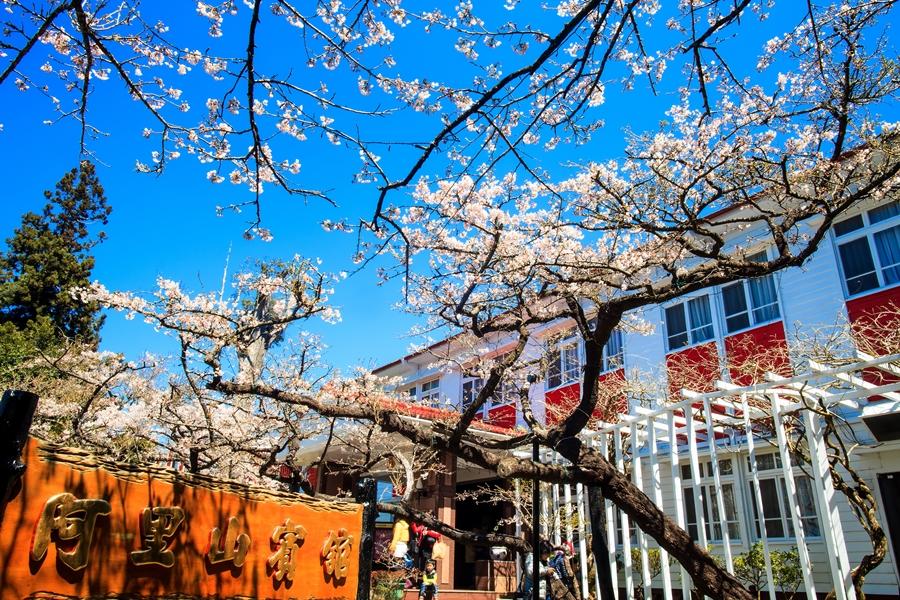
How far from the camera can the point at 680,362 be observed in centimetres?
1306

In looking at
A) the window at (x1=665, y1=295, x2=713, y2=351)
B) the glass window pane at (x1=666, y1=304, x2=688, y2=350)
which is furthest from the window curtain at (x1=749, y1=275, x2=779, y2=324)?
the glass window pane at (x1=666, y1=304, x2=688, y2=350)

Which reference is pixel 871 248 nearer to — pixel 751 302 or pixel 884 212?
pixel 884 212

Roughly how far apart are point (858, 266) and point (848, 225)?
3.11 ft

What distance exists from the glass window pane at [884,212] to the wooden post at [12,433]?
13.4 meters

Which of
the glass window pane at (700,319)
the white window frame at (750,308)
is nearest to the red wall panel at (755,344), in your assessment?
the white window frame at (750,308)

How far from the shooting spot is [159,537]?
5.57 ft

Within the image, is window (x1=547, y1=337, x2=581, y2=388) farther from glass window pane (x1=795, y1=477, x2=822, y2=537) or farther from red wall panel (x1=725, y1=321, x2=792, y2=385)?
glass window pane (x1=795, y1=477, x2=822, y2=537)

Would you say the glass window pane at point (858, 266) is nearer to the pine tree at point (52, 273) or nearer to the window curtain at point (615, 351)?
the window curtain at point (615, 351)

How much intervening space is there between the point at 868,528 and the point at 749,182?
13.1 feet

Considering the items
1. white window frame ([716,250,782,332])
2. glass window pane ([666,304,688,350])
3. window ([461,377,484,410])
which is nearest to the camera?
white window frame ([716,250,782,332])

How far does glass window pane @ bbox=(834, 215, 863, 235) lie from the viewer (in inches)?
442

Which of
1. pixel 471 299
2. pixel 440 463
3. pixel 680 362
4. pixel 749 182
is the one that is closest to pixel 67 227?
pixel 440 463

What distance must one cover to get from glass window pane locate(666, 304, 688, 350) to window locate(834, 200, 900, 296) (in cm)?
373

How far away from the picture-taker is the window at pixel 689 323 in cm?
1357
